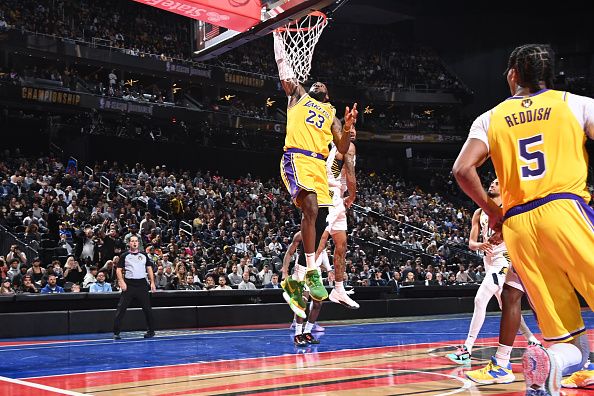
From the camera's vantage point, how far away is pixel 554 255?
3.50m

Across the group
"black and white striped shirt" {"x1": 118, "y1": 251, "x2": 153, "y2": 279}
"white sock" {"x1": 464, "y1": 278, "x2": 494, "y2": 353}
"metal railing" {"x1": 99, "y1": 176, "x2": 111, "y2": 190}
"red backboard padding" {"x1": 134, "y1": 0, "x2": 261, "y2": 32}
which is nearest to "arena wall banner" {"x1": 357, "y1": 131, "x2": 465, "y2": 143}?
"metal railing" {"x1": 99, "y1": 176, "x2": 111, "y2": 190}

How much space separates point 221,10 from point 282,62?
1.51 metres

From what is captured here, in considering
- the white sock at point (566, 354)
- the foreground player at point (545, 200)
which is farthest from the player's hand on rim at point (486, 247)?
the white sock at point (566, 354)

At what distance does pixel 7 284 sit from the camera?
41.4 feet

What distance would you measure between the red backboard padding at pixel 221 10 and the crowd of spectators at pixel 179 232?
520 centimetres

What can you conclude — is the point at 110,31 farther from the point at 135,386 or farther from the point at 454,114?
the point at 135,386

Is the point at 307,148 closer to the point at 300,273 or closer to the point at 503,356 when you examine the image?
the point at 300,273

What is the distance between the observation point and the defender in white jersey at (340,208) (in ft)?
27.1

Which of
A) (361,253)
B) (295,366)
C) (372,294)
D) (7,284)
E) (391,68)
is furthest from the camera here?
(391,68)

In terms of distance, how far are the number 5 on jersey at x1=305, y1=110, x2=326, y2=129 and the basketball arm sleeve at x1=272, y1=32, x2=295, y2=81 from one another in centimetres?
58

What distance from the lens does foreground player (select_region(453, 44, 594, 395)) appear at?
344 cm

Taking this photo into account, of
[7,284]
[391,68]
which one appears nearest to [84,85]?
[7,284]

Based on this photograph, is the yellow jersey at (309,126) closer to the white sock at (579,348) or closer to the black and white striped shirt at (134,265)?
the white sock at (579,348)

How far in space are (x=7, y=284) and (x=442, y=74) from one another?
106 feet
